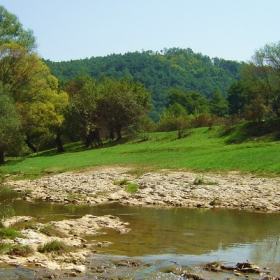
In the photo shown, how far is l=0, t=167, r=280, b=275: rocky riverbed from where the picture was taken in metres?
14.6

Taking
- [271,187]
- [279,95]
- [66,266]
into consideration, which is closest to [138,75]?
[279,95]

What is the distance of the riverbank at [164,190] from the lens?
1009 inches

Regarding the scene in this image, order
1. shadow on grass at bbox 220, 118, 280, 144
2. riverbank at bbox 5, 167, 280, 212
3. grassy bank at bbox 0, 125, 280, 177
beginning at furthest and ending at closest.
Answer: shadow on grass at bbox 220, 118, 280, 144, grassy bank at bbox 0, 125, 280, 177, riverbank at bbox 5, 167, 280, 212

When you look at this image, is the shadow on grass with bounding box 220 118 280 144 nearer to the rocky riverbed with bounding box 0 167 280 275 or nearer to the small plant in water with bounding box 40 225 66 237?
the rocky riverbed with bounding box 0 167 280 275

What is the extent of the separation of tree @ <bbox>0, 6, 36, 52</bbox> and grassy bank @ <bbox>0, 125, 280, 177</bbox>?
50.9ft

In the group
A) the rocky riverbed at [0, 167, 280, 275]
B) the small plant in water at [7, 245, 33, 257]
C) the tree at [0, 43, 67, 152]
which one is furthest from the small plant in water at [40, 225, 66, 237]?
the tree at [0, 43, 67, 152]

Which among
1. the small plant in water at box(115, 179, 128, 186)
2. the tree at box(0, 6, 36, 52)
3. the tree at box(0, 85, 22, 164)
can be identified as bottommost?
the small plant in water at box(115, 179, 128, 186)

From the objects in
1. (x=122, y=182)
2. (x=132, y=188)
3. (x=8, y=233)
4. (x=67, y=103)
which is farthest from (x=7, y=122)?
(x=8, y=233)

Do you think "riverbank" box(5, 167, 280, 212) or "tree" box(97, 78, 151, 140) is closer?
"riverbank" box(5, 167, 280, 212)

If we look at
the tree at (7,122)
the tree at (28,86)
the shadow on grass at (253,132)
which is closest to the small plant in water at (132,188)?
the tree at (7,122)

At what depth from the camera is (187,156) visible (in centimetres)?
4497

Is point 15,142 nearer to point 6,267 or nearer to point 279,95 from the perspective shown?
point 279,95

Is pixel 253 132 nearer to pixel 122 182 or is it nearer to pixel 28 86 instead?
pixel 28 86

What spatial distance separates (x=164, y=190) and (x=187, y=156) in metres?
16.5
